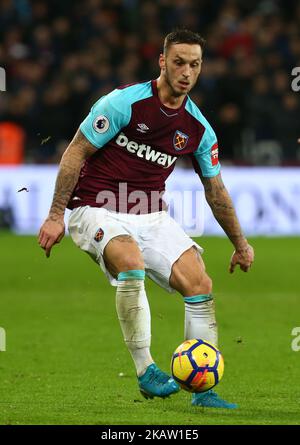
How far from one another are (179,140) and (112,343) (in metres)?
2.95

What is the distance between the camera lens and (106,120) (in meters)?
6.74

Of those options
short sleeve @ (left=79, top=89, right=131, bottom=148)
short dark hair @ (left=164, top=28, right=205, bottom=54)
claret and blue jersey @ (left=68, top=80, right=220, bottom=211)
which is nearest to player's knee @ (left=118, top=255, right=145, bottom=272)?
claret and blue jersey @ (left=68, top=80, right=220, bottom=211)

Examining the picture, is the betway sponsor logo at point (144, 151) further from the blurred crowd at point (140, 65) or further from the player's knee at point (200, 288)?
the blurred crowd at point (140, 65)

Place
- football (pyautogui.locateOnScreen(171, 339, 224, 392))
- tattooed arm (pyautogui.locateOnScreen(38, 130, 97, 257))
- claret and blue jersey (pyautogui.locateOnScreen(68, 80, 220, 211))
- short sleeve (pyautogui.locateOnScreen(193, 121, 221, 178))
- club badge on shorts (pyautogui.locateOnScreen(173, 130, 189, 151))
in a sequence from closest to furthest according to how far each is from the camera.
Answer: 1. football (pyautogui.locateOnScreen(171, 339, 224, 392))
2. tattooed arm (pyautogui.locateOnScreen(38, 130, 97, 257))
3. claret and blue jersey (pyautogui.locateOnScreen(68, 80, 220, 211))
4. club badge on shorts (pyautogui.locateOnScreen(173, 130, 189, 151))
5. short sleeve (pyautogui.locateOnScreen(193, 121, 221, 178))

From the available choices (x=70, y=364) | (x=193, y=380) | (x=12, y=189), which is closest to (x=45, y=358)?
(x=70, y=364)

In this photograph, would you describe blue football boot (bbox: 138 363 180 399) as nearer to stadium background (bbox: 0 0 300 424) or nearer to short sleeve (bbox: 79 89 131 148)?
stadium background (bbox: 0 0 300 424)

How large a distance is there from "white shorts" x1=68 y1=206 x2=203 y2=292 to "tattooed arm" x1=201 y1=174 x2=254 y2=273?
0.34 meters

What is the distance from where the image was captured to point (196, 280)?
671cm

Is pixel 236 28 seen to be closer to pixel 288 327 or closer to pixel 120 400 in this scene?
pixel 288 327

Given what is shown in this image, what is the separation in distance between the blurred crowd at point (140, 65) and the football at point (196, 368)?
38.9 feet

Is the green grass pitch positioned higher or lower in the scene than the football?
lower

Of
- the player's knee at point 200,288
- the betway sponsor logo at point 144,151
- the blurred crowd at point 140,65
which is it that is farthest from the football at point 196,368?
the blurred crowd at point 140,65

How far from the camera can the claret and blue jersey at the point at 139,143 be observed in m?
6.85

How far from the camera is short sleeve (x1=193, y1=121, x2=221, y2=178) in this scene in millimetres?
7102
